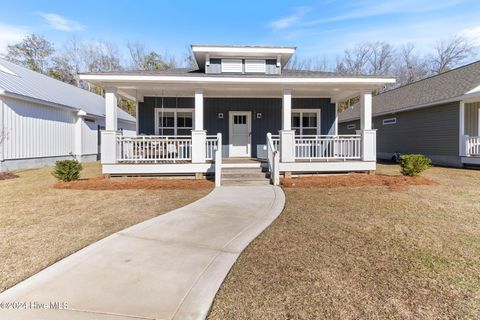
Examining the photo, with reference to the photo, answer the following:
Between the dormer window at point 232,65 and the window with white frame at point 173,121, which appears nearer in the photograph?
the dormer window at point 232,65

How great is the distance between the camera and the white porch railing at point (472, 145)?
1209 centimetres

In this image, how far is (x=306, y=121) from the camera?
12.3 metres

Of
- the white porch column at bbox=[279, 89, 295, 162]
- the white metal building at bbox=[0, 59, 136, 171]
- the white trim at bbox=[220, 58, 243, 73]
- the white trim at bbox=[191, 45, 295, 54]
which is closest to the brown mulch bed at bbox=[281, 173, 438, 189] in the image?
the white porch column at bbox=[279, 89, 295, 162]

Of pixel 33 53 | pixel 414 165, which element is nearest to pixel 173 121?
pixel 414 165

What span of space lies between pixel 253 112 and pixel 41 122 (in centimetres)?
1094

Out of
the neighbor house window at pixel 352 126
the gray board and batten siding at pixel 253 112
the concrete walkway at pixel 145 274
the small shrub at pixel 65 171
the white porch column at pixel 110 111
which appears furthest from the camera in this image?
the neighbor house window at pixel 352 126

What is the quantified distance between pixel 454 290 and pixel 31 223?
19.8ft

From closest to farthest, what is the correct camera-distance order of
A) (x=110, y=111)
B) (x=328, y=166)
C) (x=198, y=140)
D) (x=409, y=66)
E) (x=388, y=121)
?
(x=110, y=111) < (x=198, y=140) < (x=328, y=166) < (x=388, y=121) < (x=409, y=66)

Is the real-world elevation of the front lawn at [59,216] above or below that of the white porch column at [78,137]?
below

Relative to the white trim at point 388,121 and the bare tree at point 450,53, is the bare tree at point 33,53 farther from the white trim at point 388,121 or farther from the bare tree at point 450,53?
the bare tree at point 450,53

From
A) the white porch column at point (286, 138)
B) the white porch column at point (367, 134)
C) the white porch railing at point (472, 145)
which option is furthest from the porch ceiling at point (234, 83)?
→ the white porch railing at point (472, 145)

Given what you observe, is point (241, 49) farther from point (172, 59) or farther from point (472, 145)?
point (172, 59)

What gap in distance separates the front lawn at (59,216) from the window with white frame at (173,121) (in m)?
4.21

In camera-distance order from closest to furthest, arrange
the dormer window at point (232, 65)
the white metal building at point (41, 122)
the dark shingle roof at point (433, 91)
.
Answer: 1. the dormer window at point (232, 65)
2. the white metal building at point (41, 122)
3. the dark shingle roof at point (433, 91)
